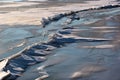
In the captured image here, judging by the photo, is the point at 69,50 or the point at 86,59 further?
the point at 69,50

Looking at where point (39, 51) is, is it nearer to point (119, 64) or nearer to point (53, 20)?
point (119, 64)

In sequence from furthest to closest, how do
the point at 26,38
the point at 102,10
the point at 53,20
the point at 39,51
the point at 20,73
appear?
the point at 102,10 < the point at 53,20 < the point at 26,38 < the point at 39,51 < the point at 20,73

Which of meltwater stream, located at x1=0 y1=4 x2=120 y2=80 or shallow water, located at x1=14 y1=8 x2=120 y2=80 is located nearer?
shallow water, located at x1=14 y1=8 x2=120 y2=80

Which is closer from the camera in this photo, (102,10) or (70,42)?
(70,42)

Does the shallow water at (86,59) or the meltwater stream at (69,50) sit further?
the meltwater stream at (69,50)

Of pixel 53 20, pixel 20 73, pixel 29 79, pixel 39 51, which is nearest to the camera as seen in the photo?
pixel 29 79

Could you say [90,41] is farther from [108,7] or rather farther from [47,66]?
[108,7]

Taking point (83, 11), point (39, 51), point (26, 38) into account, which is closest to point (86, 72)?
point (39, 51)
